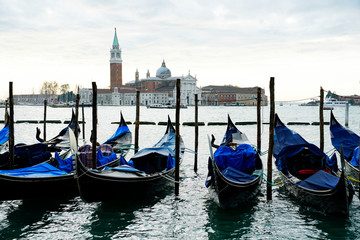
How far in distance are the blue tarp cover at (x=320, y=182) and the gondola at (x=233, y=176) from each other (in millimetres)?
817

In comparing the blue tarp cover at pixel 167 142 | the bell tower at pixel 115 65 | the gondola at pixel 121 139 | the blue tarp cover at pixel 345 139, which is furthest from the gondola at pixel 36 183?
the bell tower at pixel 115 65

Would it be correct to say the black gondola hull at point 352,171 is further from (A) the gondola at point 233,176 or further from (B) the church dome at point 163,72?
(B) the church dome at point 163,72

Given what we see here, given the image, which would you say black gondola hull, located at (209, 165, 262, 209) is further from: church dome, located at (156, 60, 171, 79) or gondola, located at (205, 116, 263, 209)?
church dome, located at (156, 60, 171, 79)

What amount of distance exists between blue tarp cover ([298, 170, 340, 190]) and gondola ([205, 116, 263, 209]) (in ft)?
2.68

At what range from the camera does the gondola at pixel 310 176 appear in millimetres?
5332

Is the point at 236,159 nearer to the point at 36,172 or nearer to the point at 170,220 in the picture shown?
the point at 170,220

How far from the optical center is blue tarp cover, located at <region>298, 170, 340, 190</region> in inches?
219

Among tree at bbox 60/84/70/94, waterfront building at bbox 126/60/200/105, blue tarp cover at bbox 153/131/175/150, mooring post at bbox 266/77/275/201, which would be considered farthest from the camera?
tree at bbox 60/84/70/94

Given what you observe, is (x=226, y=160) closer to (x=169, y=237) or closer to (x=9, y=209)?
(x=169, y=237)

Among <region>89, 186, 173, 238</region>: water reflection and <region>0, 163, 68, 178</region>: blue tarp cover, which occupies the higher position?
<region>0, 163, 68, 178</region>: blue tarp cover

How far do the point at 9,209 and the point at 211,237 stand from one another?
128 inches

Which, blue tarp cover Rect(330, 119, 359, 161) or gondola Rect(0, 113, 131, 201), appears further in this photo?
blue tarp cover Rect(330, 119, 359, 161)

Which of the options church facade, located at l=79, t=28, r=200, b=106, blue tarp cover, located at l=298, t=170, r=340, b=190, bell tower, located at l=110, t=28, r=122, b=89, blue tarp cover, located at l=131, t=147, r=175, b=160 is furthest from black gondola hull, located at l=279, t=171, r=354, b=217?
bell tower, located at l=110, t=28, r=122, b=89

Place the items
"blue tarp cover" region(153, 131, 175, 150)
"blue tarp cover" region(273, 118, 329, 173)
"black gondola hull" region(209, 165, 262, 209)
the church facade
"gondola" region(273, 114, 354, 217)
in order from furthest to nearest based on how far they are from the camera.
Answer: the church facade, "blue tarp cover" region(153, 131, 175, 150), "blue tarp cover" region(273, 118, 329, 173), "black gondola hull" region(209, 165, 262, 209), "gondola" region(273, 114, 354, 217)
